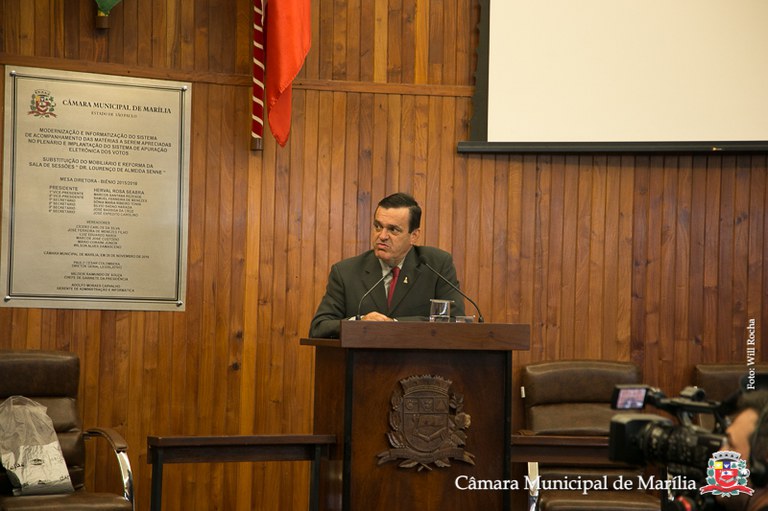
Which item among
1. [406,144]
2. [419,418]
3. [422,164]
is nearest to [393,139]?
[406,144]

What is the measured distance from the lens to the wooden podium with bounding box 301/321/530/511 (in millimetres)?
3590

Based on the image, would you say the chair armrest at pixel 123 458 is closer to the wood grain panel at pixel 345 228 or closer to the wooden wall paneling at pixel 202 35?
the wood grain panel at pixel 345 228

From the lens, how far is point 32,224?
5.17m

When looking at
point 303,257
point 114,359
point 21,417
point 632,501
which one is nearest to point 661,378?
point 632,501

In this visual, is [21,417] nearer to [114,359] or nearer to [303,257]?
[114,359]

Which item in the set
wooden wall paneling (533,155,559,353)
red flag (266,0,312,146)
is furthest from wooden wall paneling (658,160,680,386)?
red flag (266,0,312,146)

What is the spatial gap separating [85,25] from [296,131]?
1.20 metres


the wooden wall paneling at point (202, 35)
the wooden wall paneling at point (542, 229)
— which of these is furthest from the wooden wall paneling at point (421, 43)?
the wooden wall paneling at point (202, 35)

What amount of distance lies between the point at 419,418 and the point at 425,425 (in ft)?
0.11

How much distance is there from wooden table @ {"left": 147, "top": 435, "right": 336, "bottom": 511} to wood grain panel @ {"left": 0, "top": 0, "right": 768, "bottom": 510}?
1.49 m

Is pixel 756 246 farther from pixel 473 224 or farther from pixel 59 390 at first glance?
pixel 59 390

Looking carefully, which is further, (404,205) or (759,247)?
(759,247)

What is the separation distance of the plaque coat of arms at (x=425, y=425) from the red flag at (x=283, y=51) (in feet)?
6.72

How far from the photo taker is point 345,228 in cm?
555
